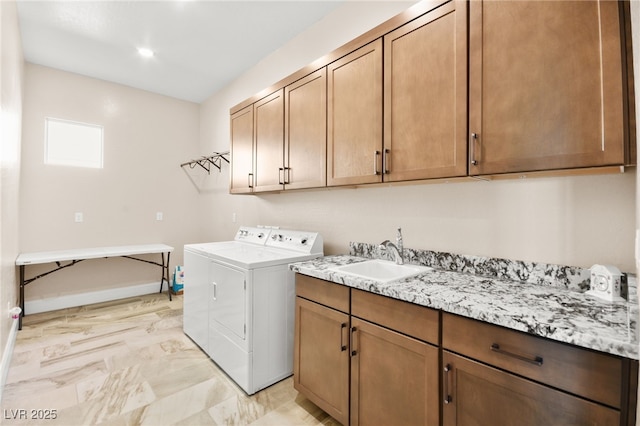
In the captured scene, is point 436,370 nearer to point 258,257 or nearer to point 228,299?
point 258,257

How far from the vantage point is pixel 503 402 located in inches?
40.4

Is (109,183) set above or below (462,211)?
above

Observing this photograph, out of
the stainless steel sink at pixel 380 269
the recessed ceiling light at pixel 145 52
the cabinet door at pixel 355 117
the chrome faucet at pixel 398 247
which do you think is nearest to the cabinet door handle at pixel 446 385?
the stainless steel sink at pixel 380 269

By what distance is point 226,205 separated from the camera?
400 centimetres

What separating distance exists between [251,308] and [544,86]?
1.91 metres

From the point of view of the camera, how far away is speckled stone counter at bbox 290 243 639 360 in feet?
2.86

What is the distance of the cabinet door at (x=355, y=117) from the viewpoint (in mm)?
1737

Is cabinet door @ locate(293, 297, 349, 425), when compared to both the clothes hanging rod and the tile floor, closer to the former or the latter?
the tile floor

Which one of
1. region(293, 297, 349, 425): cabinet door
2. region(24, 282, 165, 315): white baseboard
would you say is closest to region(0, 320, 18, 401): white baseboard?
region(24, 282, 165, 315): white baseboard

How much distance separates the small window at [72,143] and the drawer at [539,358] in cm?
445

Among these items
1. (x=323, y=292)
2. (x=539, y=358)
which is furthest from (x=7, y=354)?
(x=539, y=358)

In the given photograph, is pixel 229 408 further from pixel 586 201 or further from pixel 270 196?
pixel 586 201

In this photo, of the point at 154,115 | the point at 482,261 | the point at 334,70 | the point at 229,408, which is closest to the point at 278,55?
the point at 334,70

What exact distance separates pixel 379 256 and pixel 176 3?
2.51 meters
